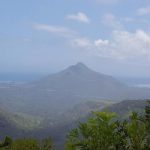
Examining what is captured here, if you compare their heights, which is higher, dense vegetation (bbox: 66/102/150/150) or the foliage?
dense vegetation (bbox: 66/102/150/150)

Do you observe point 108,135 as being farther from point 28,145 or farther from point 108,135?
point 28,145

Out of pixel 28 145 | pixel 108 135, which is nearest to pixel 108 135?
pixel 108 135

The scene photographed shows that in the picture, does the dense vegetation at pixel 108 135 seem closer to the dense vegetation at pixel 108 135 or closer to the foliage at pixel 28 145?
the dense vegetation at pixel 108 135

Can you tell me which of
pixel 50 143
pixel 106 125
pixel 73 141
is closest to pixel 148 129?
pixel 106 125

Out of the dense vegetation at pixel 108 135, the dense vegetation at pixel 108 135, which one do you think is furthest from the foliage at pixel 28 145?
the dense vegetation at pixel 108 135

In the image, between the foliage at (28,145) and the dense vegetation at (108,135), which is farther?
the foliage at (28,145)

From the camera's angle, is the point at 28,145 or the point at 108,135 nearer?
the point at 108,135

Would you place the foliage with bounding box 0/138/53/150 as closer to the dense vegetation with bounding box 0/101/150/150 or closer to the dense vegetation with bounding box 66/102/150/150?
the dense vegetation with bounding box 0/101/150/150

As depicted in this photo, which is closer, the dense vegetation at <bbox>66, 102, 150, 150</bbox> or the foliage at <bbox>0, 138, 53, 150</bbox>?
the dense vegetation at <bbox>66, 102, 150, 150</bbox>

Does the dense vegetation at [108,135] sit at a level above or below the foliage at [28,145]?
above

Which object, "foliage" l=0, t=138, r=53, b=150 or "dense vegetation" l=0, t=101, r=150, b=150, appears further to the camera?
"foliage" l=0, t=138, r=53, b=150

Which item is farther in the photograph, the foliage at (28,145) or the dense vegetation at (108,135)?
the foliage at (28,145)

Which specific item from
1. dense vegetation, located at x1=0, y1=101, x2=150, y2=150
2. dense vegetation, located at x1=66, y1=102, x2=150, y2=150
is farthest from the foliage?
dense vegetation, located at x1=66, y1=102, x2=150, y2=150

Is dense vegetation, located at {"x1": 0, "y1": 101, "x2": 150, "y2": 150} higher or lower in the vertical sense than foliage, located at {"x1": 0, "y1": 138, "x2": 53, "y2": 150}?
higher
